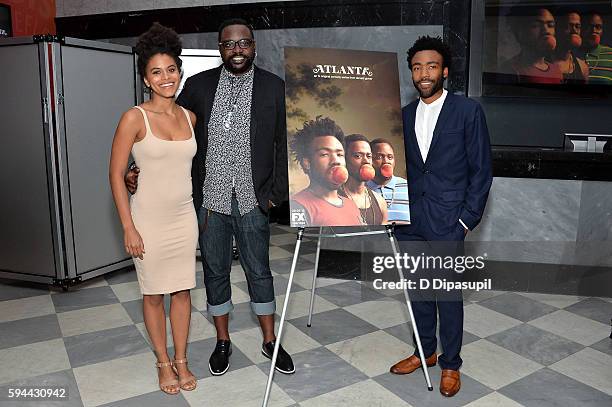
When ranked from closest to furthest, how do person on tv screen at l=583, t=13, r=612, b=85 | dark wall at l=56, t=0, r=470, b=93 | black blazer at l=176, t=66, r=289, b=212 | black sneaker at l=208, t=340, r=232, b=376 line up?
black blazer at l=176, t=66, r=289, b=212, black sneaker at l=208, t=340, r=232, b=376, person on tv screen at l=583, t=13, r=612, b=85, dark wall at l=56, t=0, r=470, b=93

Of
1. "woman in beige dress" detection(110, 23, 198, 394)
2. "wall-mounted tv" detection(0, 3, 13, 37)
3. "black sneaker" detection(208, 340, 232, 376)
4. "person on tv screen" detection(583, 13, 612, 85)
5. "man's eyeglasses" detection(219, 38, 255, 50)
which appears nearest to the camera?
"woman in beige dress" detection(110, 23, 198, 394)

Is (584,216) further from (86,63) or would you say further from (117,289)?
(86,63)

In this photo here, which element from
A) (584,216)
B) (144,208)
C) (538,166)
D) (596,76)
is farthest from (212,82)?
(596,76)

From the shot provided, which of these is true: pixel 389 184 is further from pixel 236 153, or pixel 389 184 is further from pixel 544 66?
pixel 544 66

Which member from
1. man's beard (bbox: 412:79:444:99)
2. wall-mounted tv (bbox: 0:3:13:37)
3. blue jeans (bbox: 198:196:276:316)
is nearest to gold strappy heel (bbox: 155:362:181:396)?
blue jeans (bbox: 198:196:276:316)

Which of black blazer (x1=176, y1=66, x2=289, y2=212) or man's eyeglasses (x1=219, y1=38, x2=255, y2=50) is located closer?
man's eyeglasses (x1=219, y1=38, x2=255, y2=50)

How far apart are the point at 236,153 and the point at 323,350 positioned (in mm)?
1152

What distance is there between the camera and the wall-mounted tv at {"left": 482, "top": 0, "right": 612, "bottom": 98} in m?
3.82

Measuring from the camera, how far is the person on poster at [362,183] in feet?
7.30

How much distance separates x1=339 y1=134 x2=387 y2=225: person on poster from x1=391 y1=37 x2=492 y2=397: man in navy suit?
0.70ft

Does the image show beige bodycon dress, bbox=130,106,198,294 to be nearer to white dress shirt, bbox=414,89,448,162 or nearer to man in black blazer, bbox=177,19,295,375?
man in black blazer, bbox=177,19,295,375

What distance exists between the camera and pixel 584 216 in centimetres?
357

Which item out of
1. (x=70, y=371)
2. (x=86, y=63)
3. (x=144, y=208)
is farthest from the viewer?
(x=86, y=63)

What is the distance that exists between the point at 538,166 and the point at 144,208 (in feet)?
8.70
